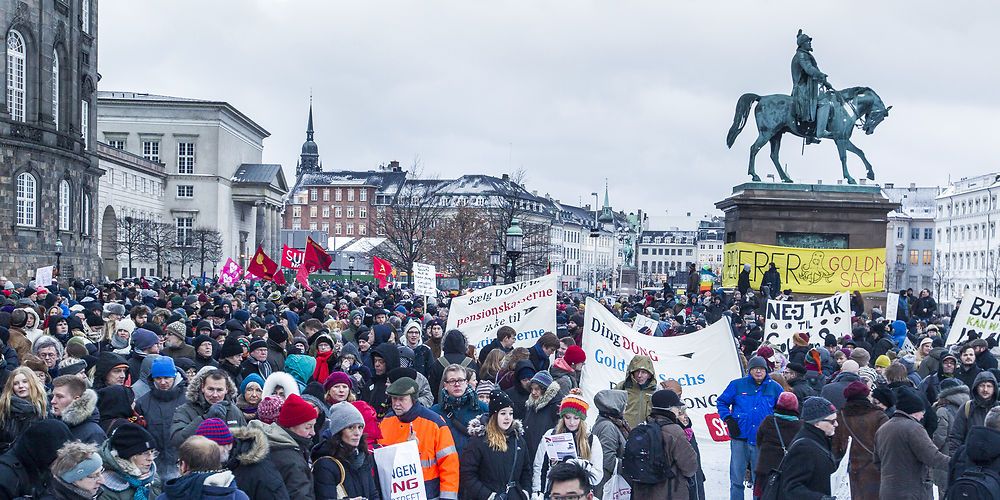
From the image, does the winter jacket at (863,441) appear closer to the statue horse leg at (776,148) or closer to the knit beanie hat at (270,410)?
the knit beanie hat at (270,410)

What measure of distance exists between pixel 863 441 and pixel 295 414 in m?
5.03

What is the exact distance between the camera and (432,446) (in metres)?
7.91

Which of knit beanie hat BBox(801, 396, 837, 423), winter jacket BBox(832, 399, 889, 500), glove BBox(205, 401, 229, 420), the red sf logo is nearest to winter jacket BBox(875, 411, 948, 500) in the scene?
winter jacket BBox(832, 399, 889, 500)

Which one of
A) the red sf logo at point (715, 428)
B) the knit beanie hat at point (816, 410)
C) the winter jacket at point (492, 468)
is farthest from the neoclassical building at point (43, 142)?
the knit beanie hat at point (816, 410)

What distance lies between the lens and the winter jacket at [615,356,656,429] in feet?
32.4

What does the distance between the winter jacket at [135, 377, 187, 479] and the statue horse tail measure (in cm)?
2522

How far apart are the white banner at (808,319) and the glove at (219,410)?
10.7 meters

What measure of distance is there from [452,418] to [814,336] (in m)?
10.3

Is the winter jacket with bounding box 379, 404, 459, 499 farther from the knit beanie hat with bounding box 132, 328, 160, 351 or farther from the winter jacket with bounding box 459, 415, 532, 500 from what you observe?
the knit beanie hat with bounding box 132, 328, 160, 351

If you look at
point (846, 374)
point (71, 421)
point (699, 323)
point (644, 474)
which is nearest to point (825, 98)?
point (699, 323)

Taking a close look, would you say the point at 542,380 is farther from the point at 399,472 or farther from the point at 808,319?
the point at 808,319

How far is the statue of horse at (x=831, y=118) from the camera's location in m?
30.6

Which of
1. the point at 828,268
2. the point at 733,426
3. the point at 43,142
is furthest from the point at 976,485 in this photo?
the point at 43,142

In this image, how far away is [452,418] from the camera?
8.50 meters
